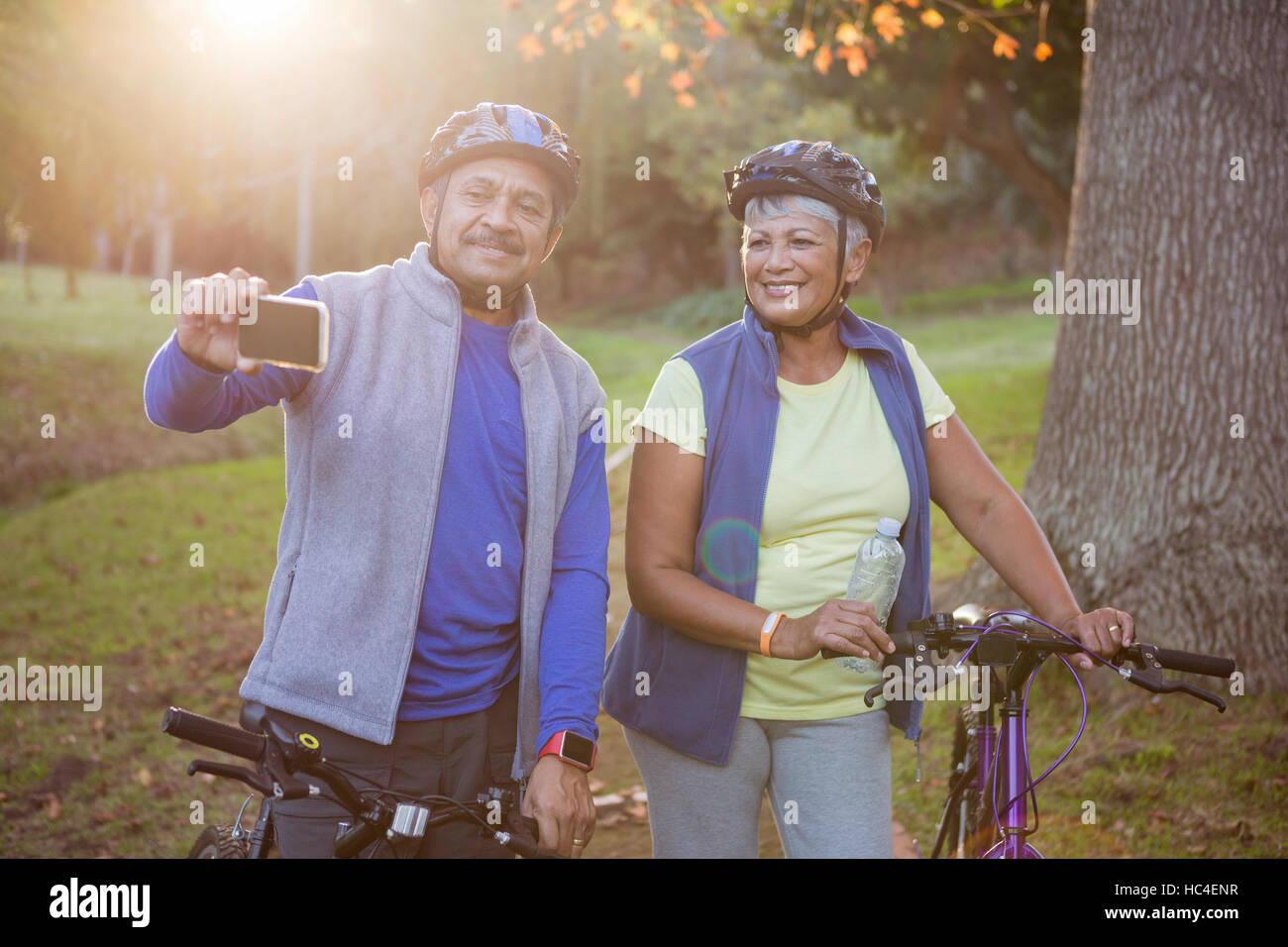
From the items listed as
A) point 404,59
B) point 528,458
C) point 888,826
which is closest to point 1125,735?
point 888,826

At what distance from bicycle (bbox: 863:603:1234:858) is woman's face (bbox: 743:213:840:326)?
36.2 inches

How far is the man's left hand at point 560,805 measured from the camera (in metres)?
2.66

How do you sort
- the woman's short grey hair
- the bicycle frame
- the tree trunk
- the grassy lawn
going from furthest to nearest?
1. the tree trunk
2. the grassy lawn
3. the woman's short grey hair
4. the bicycle frame

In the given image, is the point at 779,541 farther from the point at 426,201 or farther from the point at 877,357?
the point at 426,201

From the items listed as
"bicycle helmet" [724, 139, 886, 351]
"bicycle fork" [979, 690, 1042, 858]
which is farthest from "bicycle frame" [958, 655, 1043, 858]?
"bicycle helmet" [724, 139, 886, 351]

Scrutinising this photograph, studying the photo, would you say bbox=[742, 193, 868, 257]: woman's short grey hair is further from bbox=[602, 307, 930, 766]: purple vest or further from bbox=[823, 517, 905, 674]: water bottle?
bbox=[823, 517, 905, 674]: water bottle

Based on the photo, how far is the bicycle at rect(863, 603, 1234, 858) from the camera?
274 centimetres

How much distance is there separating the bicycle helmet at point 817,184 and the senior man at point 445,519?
49 cm

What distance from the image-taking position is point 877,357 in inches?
128

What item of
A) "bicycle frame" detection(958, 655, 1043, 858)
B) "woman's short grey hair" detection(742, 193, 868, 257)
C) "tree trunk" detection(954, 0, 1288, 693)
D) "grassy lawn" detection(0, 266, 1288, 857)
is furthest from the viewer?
"tree trunk" detection(954, 0, 1288, 693)

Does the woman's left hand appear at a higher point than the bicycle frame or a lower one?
higher

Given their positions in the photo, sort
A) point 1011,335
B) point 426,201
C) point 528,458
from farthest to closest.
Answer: point 1011,335
point 426,201
point 528,458

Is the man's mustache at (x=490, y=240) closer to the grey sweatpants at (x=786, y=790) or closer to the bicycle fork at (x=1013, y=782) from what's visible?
the grey sweatpants at (x=786, y=790)

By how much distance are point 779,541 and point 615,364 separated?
23.6 m
